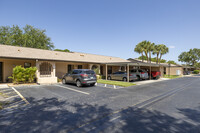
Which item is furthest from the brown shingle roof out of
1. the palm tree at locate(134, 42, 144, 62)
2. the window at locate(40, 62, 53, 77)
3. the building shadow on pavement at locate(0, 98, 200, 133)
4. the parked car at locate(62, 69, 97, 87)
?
the palm tree at locate(134, 42, 144, 62)

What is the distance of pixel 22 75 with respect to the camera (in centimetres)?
1135

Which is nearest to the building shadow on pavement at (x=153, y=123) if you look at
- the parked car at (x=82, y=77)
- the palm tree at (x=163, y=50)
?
the parked car at (x=82, y=77)

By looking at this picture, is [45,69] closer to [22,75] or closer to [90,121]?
[22,75]

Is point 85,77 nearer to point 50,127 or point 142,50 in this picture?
point 50,127

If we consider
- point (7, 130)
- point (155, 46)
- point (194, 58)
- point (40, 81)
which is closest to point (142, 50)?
point (155, 46)

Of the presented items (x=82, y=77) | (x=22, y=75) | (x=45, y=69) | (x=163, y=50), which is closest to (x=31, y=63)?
(x=45, y=69)

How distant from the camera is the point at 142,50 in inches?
1149

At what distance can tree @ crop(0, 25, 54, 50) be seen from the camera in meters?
30.8

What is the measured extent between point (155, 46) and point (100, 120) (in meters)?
32.4

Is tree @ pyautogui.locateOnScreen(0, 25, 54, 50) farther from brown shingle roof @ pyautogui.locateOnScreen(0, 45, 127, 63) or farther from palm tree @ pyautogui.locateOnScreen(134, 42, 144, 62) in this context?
palm tree @ pyautogui.locateOnScreen(134, 42, 144, 62)

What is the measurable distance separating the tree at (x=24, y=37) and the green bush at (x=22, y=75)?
81.5 ft

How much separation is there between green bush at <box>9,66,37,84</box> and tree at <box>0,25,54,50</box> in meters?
24.8

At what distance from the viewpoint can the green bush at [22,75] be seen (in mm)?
11023

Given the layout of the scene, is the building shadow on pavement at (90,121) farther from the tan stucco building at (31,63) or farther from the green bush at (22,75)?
the tan stucco building at (31,63)
